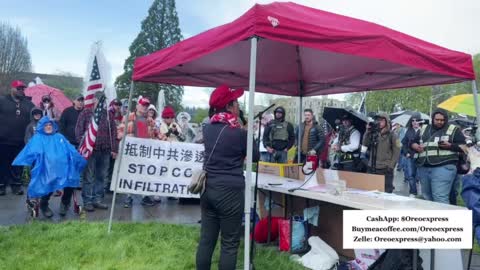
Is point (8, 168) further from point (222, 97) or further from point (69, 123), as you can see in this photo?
point (222, 97)

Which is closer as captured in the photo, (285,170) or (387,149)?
(285,170)

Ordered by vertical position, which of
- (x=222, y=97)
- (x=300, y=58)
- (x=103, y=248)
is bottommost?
(x=103, y=248)

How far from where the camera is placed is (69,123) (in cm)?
772

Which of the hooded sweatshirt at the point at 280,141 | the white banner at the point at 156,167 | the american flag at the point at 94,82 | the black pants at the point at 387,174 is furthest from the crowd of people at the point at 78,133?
the black pants at the point at 387,174

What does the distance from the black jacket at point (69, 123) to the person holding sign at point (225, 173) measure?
4.97 m

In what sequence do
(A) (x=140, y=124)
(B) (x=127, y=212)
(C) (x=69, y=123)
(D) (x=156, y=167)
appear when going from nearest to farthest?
(D) (x=156, y=167)
(B) (x=127, y=212)
(A) (x=140, y=124)
(C) (x=69, y=123)

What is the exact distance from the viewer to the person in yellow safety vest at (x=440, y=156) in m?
5.90

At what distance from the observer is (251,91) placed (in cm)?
347

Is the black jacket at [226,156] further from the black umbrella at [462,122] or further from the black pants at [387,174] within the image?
the black umbrella at [462,122]

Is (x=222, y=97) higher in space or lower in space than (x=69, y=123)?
higher

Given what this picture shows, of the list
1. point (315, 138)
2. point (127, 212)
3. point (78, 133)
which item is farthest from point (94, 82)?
point (315, 138)

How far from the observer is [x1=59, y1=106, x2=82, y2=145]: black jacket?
25.3 feet

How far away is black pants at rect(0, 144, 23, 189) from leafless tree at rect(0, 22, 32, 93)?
125ft

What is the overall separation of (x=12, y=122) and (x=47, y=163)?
2.77 meters
